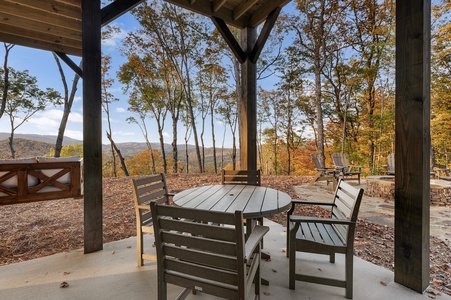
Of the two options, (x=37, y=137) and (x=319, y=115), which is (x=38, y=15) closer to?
(x=319, y=115)

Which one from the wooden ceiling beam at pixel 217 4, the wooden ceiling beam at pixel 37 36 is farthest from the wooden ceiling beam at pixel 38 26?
the wooden ceiling beam at pixel 217 4

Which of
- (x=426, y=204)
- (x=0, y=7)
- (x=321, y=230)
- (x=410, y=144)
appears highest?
(x=0, y=7)

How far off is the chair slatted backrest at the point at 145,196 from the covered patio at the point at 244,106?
1.60 feet

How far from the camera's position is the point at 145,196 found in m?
2.03

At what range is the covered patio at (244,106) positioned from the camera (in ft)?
5.11

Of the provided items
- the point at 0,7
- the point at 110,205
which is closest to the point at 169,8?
the point at 0,7

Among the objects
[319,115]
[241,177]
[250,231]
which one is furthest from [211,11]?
[319,115]

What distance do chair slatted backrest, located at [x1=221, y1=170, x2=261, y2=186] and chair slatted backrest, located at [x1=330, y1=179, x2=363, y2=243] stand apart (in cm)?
102

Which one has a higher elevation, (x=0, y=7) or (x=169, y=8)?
(x=169, y=8)

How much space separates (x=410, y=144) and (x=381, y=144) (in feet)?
28.0

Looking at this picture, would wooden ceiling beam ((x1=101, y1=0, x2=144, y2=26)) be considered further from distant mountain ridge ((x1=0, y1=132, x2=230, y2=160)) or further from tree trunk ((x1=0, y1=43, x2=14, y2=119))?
tree trunk ((x1=0, y1=43, x2=14, y2=119))

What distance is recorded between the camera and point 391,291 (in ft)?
5.22

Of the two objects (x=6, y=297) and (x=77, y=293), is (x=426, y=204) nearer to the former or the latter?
(x=77, y=293)

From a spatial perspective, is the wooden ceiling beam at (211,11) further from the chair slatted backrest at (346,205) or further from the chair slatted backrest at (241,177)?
the chair slatted backrest at (346,205)
